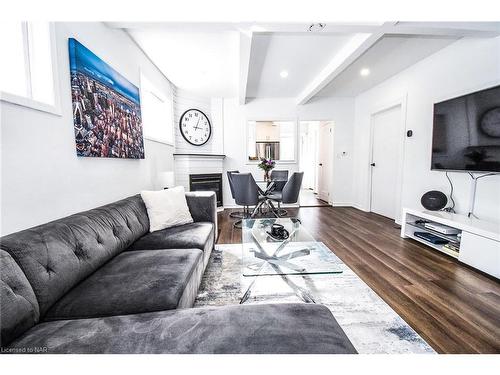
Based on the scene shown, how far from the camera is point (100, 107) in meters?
1.81

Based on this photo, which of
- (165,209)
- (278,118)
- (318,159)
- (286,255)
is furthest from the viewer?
(318,159)

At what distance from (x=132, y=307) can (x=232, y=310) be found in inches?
19.1

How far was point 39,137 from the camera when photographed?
1.28m

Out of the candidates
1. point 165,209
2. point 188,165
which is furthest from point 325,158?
point 165,209

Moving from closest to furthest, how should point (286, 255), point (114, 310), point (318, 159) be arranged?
point (114, 310) < point (286, 255) < point (318, 159)

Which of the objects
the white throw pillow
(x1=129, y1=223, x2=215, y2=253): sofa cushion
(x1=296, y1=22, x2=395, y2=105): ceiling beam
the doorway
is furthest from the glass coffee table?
the doorway

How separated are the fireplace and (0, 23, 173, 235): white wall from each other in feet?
6.24

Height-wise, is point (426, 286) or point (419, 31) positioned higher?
point (419, 31)

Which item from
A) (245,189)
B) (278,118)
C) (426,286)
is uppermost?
(278,118)

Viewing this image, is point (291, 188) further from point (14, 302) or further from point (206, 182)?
point (14, 302)

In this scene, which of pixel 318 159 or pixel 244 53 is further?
pixel 318 159

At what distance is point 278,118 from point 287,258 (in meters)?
3.94
